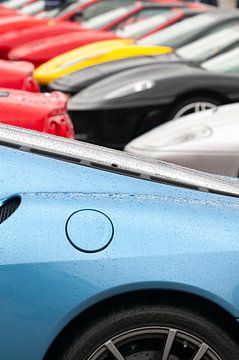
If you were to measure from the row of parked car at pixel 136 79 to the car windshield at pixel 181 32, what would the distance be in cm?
2

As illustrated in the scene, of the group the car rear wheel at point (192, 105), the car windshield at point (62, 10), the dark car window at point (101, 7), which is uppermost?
the car windshield at point (62, 10)

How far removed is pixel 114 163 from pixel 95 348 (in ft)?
2.37

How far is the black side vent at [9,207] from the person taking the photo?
9.43ft

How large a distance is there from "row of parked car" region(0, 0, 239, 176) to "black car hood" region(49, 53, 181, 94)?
0.01m

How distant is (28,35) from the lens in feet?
40.2

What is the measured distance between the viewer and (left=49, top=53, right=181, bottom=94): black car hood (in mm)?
8695

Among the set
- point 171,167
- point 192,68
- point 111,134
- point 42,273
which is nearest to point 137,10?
point 192,68

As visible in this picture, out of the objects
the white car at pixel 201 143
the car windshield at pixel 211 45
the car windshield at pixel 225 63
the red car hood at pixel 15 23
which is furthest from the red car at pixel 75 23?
the white car at pixel 201 143

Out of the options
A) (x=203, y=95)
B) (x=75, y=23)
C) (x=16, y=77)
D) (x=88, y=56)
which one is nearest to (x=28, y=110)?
(x=16, y=77)

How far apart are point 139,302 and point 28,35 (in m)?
9.74

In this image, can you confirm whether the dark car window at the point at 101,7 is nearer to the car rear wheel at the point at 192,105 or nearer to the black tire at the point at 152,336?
the car rear wheel at the point at 192,105

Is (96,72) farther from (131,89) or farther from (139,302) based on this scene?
(139,302)

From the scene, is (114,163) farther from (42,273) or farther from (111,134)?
(111,134)

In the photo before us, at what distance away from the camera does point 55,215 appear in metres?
2.89
